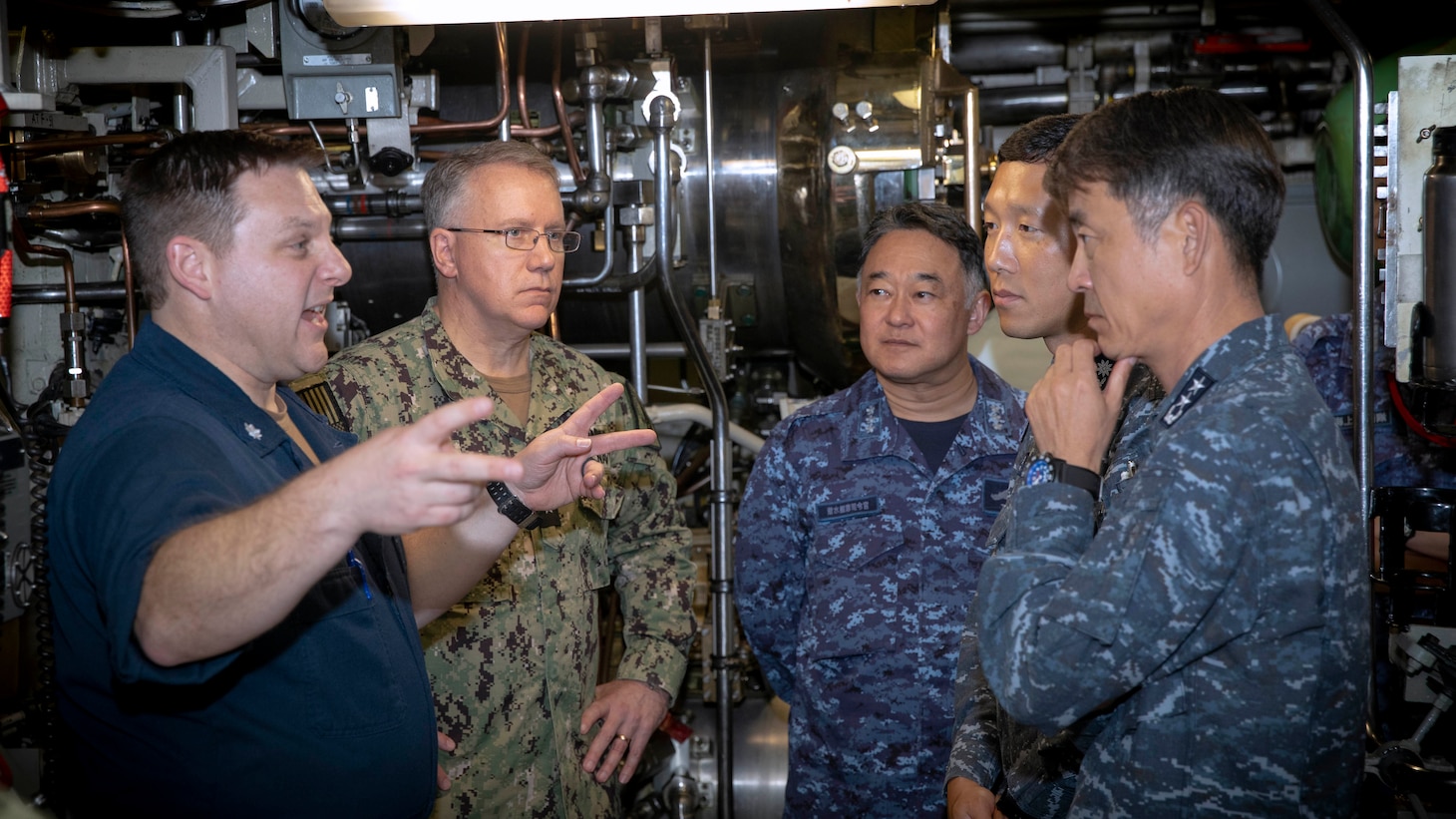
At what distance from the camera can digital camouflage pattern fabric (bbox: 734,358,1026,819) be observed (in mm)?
2568

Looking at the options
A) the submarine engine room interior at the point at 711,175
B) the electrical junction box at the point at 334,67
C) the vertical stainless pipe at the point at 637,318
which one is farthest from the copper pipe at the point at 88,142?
the vertical stainless pipe at the point at 637,318

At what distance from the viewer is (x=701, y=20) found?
3217 millimetres

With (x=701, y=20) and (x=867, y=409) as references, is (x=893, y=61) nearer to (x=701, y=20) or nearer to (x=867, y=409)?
(x=701, y=20)

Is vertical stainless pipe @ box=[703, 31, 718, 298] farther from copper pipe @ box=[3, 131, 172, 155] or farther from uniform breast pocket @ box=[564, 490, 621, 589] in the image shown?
copper pipe @ box=[3, 131, 172, 155]

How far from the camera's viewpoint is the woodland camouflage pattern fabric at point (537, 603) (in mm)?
2486

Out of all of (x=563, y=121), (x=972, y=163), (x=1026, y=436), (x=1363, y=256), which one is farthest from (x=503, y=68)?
(x=1363, y=256)

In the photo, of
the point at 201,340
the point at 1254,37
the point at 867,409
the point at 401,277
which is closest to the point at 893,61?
the point at 867,409

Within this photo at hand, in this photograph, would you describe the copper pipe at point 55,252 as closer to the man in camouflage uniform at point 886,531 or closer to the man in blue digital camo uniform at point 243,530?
the man in blue digital camo uniform at point 243,530

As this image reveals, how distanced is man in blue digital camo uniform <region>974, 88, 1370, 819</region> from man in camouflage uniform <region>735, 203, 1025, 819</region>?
1016 millimetres

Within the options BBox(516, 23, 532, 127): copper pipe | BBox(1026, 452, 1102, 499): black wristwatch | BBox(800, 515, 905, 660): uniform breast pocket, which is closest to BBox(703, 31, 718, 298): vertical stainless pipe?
BBox(516, 23, 532, 127): copper pipe

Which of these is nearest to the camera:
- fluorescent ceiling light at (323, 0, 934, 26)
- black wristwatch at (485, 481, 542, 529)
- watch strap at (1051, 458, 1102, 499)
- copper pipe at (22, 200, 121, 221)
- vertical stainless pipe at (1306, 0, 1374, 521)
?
watch strap at (1051, 458, 1102, 499)

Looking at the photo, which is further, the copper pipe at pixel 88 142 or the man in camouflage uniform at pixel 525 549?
the copper pipe at pixel 88 142

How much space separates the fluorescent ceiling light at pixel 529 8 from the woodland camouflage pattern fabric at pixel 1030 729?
1.03 meters

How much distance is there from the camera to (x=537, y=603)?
8.46 feet
